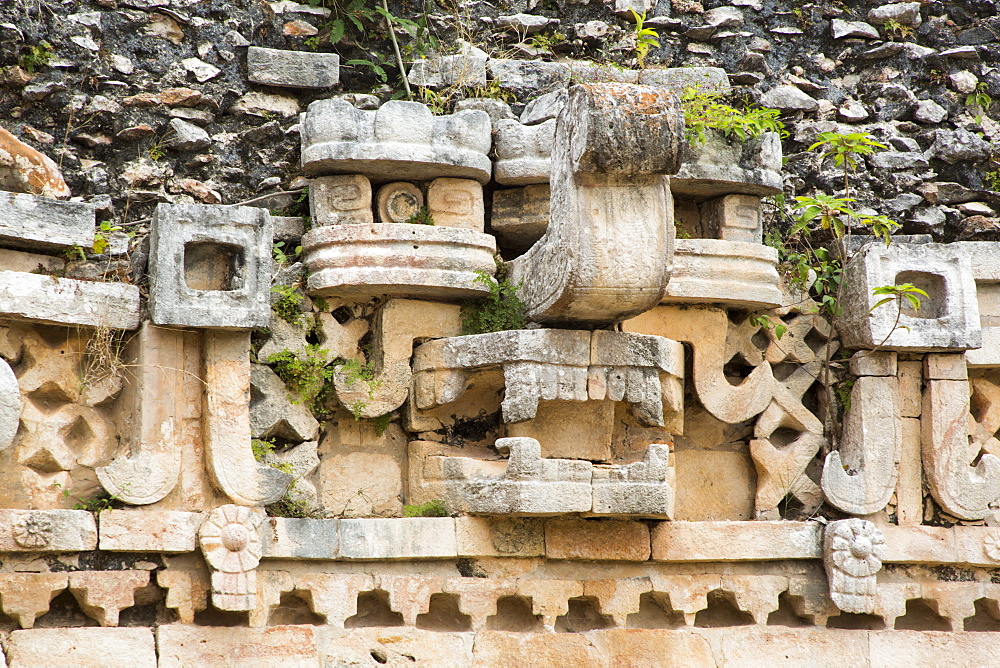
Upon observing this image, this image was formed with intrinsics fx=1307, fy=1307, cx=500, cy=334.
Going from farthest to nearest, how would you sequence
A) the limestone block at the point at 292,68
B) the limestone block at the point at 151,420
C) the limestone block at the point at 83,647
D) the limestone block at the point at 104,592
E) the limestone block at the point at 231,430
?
the limestone block at the point at 292,68 < the limestone block at the point at 231,430 < the limestone block at the point at 151,420 < the limestone block at the point at 104,592 < the limestone block at the point at 83,647

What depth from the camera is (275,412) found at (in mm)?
4867

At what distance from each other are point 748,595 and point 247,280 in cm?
228

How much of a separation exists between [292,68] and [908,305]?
271cm

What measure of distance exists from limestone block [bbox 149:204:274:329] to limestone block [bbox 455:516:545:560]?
1.07 metres

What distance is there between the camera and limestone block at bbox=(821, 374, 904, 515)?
524 centimetres

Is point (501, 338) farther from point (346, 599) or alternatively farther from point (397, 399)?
point (346, 599)

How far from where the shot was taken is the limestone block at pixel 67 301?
14.3 feet

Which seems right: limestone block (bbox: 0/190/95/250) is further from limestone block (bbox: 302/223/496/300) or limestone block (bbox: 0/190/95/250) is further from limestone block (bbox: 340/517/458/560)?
limestone block (bbox: 340/517/458/560)

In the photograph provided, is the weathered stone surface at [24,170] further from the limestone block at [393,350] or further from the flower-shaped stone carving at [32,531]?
the limestone block at [393,350]

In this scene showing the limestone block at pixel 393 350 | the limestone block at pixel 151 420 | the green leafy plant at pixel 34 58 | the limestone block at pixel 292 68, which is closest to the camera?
the limestone block at pixel 151 420

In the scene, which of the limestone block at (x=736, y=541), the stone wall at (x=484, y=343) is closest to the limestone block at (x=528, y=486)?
the stone wall at (x=484, y=343)

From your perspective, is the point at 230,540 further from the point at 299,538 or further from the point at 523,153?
the point at 523,153

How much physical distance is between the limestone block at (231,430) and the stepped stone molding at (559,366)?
2.35ft

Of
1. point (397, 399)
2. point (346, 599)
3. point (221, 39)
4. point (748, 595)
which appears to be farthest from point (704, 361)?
point (221, 39)
